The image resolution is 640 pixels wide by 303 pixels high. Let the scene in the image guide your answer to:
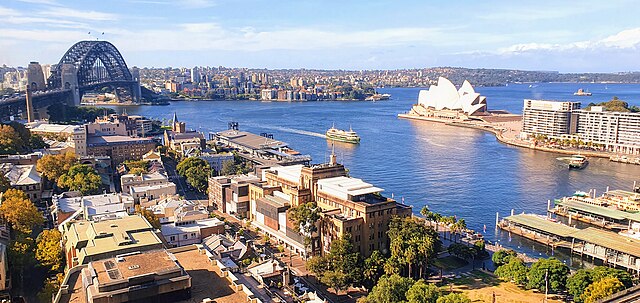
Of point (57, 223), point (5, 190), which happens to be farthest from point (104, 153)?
point (57, 223)

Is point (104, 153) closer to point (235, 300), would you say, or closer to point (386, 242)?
point (386, 242)

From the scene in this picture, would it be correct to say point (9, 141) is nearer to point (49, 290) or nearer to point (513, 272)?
point (49, 290)

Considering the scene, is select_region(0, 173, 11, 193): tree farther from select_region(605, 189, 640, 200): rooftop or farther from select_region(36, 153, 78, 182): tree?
select_region(605, 189, 640, 200): rooftop

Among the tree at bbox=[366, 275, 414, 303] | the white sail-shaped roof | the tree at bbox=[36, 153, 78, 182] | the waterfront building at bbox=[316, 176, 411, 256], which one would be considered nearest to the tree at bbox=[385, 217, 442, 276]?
the waterfront building at bbox=[316, 176, 411, 256]

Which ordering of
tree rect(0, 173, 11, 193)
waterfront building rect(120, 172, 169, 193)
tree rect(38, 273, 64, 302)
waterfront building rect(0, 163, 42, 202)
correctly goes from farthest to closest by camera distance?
waterfront building rect(120, 172, 169, 193) < waterfront building rect(0, 163, 42, 202) < tree rect(0, 173, 11, 193) < tree rect(38, 273, 64, 302)

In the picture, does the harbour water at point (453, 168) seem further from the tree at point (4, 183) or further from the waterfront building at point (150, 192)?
the tree at point (4, 183)

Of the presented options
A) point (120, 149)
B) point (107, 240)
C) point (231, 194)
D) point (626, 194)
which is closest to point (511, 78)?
point (626, 194)

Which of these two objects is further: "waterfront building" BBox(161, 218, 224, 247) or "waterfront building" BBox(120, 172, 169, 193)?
"waterfront building" BBox(120, 172, 169, 193)

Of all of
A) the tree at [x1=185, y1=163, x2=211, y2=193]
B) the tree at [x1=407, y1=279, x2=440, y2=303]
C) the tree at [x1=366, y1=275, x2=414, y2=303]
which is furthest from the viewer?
the tree at [x1=185, y1=163, x2=211, y2=193]
